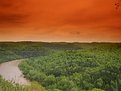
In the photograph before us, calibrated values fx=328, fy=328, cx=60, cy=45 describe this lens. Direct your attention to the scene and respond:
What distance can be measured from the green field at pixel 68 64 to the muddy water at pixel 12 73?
48 millimetres

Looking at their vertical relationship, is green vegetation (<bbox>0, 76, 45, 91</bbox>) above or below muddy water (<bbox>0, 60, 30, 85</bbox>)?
below

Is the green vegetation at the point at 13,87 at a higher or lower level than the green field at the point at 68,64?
lower

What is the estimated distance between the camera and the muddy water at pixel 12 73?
11.6ft

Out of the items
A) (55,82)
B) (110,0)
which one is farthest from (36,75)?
(110,0)

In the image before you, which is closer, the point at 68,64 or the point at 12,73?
the point at 12,73

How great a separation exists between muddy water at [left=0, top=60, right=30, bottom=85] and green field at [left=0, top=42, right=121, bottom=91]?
0.05 meters

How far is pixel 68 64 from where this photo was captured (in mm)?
3711

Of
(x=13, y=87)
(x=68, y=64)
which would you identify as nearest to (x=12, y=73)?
(x=13, y=87)

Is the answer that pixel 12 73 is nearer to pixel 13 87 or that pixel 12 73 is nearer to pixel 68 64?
pixel 13 87

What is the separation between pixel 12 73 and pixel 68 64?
0.64m

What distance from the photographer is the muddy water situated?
3.53 meters

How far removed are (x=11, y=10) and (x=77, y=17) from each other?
2.50 feet

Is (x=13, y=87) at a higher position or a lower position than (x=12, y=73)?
lower

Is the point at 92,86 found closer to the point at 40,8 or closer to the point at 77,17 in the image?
the point at 77,17
